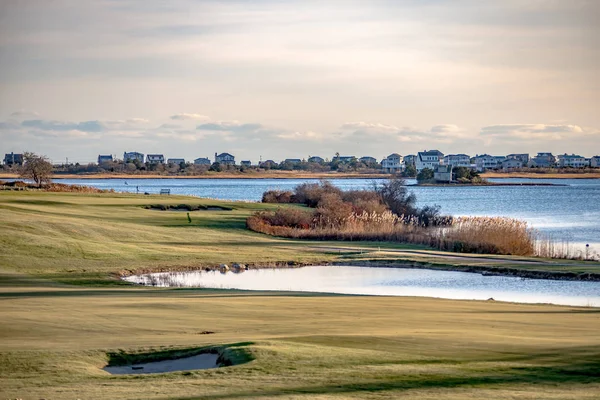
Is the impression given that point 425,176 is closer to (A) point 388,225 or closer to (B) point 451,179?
(B) point 451,179

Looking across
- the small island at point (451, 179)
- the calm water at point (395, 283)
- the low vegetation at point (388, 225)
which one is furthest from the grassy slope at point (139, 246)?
the small island at point (451, 179)

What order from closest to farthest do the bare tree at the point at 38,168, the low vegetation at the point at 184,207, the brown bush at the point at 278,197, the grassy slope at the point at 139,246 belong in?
A: the grassy slope at the point at 139,246 < the low vegetation at the point at 184,207 < the brown bush at the point at 278,197 < the bare tree at the point at 38,168

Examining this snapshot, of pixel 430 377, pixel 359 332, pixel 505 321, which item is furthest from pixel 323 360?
pixel 505 321

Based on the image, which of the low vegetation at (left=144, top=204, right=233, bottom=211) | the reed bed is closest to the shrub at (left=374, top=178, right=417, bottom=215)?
the reed bed

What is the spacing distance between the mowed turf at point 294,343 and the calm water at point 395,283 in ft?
17.5

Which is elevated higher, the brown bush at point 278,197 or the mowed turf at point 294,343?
the brown bush at point 278,197

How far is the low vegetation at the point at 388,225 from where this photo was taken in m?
44.8

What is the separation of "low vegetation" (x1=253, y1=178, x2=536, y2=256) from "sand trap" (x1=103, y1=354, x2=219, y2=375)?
3287cm

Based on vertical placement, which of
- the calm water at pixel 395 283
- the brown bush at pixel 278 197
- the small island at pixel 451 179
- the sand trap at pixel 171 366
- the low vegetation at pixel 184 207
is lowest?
the calm water at pixel 395 283

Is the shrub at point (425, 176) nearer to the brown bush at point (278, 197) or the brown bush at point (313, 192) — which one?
the brown bush at point (278, 197)

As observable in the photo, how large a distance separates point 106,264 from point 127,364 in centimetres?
2283

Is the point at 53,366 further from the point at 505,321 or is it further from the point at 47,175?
the point at 47,175

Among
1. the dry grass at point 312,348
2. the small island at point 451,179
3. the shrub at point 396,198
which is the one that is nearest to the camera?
the dry grass at point 312,348

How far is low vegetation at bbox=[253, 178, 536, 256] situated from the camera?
4478 cm
